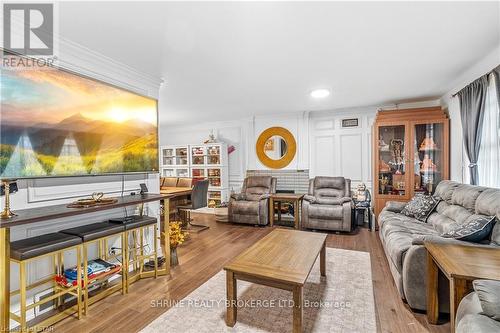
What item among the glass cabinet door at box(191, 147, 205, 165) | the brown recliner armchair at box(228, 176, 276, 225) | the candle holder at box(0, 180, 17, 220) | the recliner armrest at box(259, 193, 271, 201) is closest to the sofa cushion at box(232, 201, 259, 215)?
the brown recliner armchair at box(228, 176, 276, 225)

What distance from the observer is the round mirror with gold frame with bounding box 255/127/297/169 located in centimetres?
555

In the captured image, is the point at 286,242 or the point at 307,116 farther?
the point at 307,116

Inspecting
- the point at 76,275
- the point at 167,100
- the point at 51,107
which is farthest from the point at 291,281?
the point at 167,100

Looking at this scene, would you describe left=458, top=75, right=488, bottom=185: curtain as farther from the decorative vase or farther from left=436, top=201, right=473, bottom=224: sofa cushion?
the decorative vase

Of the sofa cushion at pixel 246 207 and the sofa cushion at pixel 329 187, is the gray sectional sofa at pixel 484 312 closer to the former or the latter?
the sofa cushion at pixel 329 187

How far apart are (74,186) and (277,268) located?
1.99 metres

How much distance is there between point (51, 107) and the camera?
1989mm

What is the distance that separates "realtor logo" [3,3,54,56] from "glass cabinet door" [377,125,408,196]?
4.69 meters

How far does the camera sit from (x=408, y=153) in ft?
13.9

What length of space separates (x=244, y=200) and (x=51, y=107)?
354 cm

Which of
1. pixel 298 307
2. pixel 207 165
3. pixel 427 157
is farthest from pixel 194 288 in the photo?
pixel 427 157

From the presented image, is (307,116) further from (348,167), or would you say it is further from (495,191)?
(495,191)

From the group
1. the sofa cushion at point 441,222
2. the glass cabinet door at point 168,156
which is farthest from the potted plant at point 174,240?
the glass cabinet door at point 168,156

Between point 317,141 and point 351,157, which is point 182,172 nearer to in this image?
point 317,141
